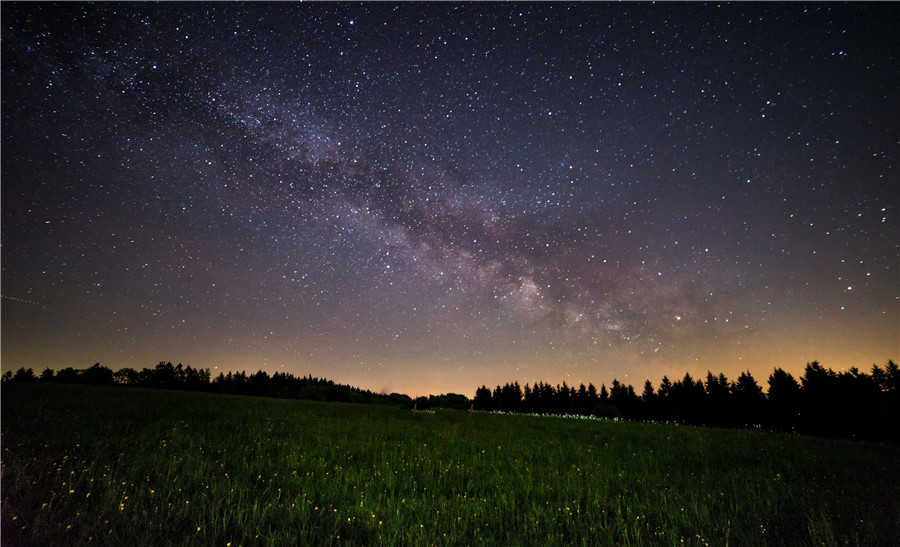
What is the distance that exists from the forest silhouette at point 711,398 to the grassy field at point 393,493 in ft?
71.7

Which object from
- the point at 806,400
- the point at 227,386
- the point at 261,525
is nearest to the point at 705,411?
the point at 806,400

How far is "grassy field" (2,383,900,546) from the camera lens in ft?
14.6

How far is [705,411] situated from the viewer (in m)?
57.9

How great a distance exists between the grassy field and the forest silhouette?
21.9m

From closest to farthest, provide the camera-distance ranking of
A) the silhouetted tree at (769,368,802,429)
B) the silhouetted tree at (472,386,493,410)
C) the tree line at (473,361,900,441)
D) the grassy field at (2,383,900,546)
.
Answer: the grassy field at (2,383,900,546) < the tree line at (473,361,900,441) < the silhouetted tree at (769,368,802,429) < the silhouetted tree at (472,386,493,410)

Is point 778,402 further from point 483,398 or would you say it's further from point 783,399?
point 483,398

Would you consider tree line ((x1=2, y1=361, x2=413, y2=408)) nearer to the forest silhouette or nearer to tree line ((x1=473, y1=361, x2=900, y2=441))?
the forest silhouette

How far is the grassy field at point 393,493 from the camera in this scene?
4.45 metres

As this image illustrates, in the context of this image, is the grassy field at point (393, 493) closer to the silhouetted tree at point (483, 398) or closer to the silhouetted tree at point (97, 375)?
the silhouetted tree at point (97, 375)

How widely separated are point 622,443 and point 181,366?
115 m

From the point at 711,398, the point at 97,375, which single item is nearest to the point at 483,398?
the point at 711,398

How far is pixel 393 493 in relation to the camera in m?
5.89

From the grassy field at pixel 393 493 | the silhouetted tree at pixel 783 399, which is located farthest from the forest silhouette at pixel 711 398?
the grassy field at pixel 393 493

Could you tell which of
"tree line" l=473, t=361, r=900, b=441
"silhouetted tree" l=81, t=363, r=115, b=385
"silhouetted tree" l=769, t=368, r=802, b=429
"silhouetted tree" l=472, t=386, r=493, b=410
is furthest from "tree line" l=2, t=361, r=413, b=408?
"silhouetted tree" l=769, t=368, r=802, b=429
